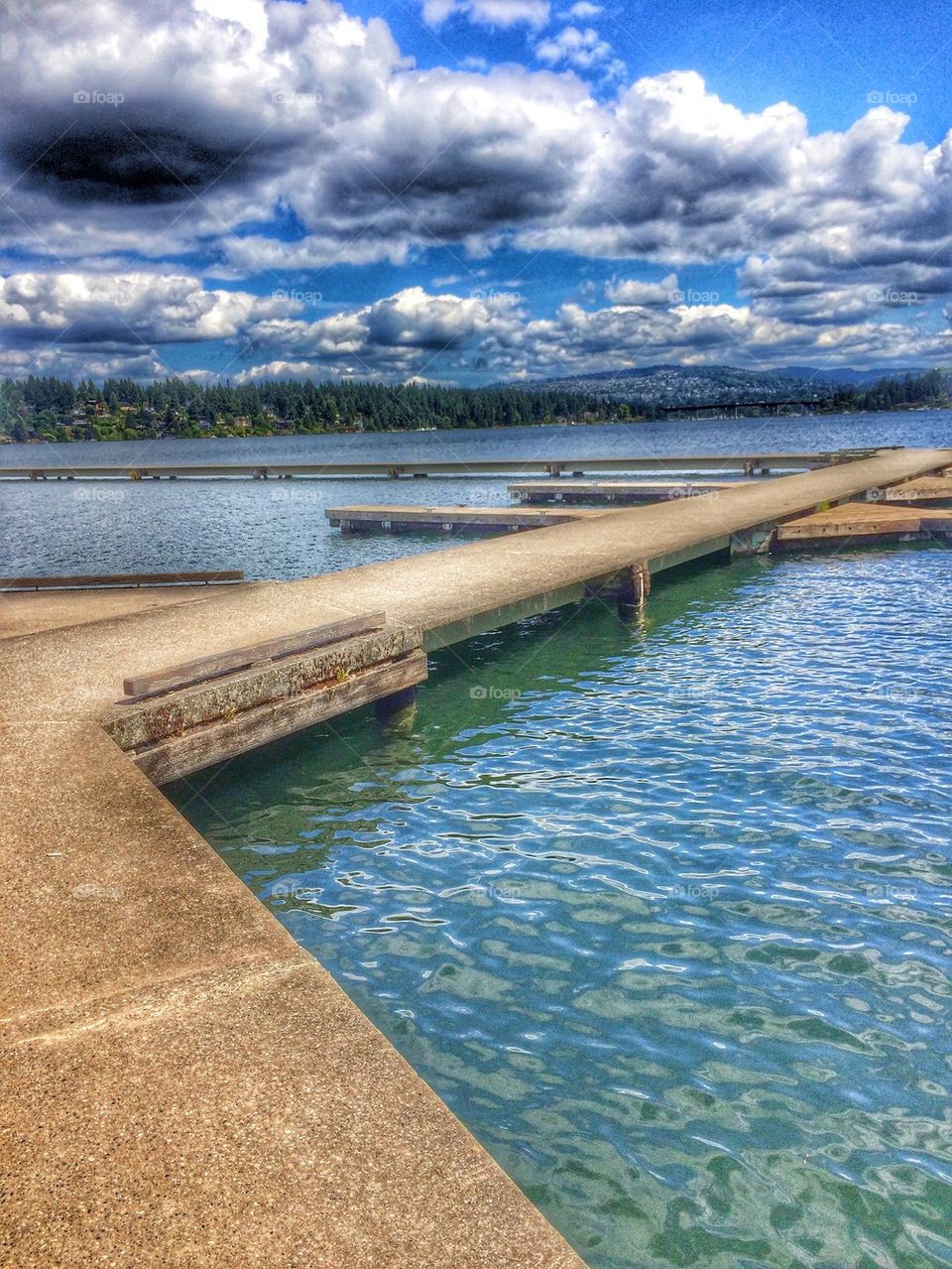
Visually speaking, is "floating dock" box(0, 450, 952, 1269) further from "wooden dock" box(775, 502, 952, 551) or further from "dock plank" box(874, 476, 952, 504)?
"dock plank" box(874, 476, 952, 504)

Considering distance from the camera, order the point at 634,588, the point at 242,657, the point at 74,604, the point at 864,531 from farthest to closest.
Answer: the point at 864,531 → the point at 634,588 → the point at 74,604 → the point at 242,657

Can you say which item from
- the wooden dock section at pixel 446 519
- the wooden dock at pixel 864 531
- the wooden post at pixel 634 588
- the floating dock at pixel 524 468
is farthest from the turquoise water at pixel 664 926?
the floating dock at pixel 524 468

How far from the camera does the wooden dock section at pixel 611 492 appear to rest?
108 ft

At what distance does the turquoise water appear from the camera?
4.02 meters

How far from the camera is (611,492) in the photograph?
35062 mm

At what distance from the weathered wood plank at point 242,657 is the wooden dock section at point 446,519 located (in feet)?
48.1

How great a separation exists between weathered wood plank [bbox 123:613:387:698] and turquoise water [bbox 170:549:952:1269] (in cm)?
127

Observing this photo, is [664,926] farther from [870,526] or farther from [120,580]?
[870,526]

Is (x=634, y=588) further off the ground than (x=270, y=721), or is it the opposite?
(x=634, y=588)

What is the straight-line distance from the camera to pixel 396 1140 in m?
3.02

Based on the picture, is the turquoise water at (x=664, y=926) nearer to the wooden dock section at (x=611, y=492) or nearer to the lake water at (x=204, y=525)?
the lake water at (x=204, y=525)

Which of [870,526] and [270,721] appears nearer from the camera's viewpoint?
[270,721]

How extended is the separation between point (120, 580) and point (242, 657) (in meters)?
7.96

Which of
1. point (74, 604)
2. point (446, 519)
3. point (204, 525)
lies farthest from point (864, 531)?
point (204, 525)
